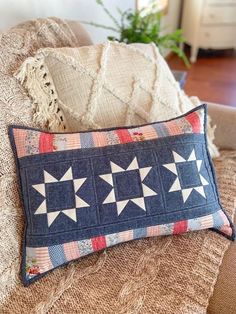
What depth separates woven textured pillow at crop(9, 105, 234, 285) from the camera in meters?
0.65

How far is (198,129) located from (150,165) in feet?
0.52

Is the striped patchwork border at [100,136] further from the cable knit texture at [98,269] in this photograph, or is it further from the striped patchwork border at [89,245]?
the striped patchwork border at [89,245]

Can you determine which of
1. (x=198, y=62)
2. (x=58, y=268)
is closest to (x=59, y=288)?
(x=58, y=268)

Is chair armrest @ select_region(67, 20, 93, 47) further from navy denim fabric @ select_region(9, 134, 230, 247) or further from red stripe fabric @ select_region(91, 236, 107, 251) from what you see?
red stripe fabric @ select_region(91, 236, 107, 251)

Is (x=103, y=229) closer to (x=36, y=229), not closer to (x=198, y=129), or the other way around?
(x=36, y=229)

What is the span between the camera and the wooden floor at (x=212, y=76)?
2.34 meters

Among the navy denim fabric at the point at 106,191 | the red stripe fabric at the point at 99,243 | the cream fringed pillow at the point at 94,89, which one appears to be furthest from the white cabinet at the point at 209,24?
the red stripe fabric at the point at 99,243

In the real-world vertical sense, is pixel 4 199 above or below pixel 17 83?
below

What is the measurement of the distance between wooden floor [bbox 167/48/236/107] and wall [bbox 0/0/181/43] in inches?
33.5

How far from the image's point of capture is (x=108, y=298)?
64 cm

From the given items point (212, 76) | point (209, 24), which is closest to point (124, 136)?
point (212, 76)

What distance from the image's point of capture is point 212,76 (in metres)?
2.60

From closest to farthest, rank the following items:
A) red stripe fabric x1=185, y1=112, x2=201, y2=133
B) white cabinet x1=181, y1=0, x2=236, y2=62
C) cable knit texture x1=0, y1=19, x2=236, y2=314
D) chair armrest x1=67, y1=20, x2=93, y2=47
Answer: cable knit texture x1=0, y1=19, x2=236, y2=314
red stripe fabric x1=185, y1=112, x2=201, y2=133
chair armrest x1=67, y1=20, x2=93, y2=47
white cabinet x1=181, y1=0, x2=236, y2=62

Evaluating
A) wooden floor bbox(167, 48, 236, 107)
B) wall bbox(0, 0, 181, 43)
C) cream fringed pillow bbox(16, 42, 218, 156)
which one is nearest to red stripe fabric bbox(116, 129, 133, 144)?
cream fringed pillow bbox(16, 42, 218, 156)
